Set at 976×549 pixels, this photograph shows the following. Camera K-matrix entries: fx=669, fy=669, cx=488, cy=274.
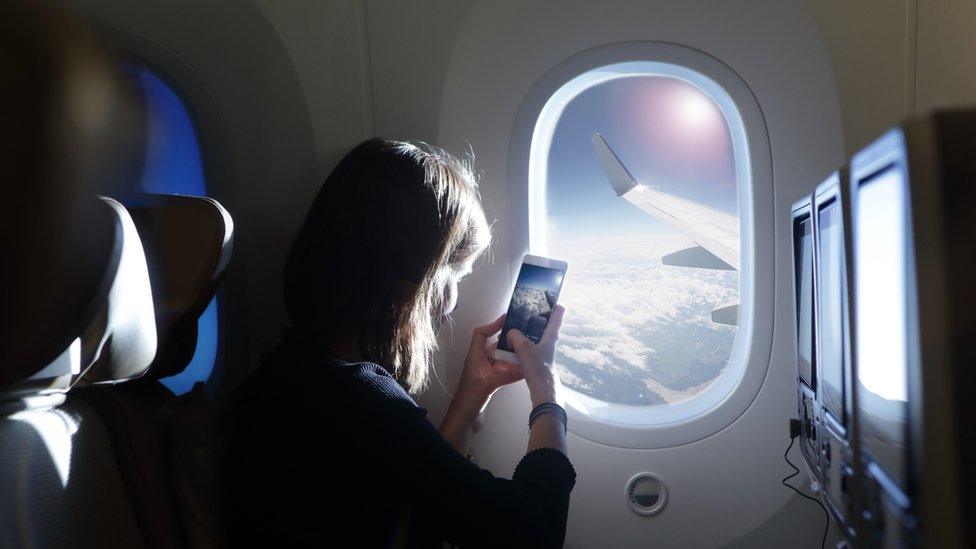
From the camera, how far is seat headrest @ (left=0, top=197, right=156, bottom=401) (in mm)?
581

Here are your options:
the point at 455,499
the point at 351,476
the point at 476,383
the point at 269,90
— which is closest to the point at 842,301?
the point at 455,499

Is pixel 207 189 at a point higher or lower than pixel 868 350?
higher

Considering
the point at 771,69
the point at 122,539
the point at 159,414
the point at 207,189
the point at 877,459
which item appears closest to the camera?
the point at 877,459

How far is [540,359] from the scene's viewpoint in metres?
1.52

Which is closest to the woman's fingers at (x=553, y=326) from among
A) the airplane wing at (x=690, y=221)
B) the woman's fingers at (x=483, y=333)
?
the woman's fingers at (x=483, y=333)

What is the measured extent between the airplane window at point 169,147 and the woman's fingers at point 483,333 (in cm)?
72

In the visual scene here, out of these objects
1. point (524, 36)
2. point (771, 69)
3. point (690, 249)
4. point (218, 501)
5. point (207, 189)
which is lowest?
point (218, 501)

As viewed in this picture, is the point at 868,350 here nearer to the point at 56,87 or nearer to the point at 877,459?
the point at 877,459

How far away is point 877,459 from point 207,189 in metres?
A: 1.64

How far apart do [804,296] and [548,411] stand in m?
0.54

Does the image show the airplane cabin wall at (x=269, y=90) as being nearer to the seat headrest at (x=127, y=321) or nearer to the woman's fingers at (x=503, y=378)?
the woman's fingers at (x=503, y=378)

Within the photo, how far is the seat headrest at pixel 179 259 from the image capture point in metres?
1.12

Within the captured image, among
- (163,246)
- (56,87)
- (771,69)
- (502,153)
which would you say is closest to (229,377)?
(163,246)

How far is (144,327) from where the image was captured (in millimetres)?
902
